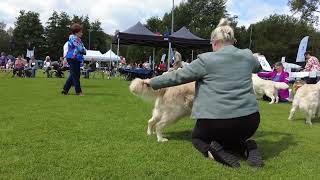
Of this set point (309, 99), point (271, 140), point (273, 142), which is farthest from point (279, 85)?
point (273, 142)

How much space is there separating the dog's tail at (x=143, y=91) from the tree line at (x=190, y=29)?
210 feet

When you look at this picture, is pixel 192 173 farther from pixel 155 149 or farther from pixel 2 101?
pixel 2 101

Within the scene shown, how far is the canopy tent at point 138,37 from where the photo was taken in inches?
941

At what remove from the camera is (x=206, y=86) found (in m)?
4.77

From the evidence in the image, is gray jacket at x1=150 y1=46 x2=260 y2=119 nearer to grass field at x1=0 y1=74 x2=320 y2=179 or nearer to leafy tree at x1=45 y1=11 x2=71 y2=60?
grass field at x1=0 y1=74 x2=320 y2=179

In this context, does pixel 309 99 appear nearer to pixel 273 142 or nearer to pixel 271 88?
pixel 273 142

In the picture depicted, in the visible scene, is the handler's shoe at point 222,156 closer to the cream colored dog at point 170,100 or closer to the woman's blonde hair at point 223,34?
the cream colored dog at point 170,100

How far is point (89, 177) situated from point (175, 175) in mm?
771

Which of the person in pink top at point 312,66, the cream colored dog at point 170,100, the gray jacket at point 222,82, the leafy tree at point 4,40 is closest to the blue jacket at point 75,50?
the cream colored dog at point 170,100

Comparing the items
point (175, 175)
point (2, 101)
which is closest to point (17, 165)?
point (175, 175)

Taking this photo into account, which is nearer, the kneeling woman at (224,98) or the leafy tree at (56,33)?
the kneeling woman at (224,98)

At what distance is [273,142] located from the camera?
5.89 meters

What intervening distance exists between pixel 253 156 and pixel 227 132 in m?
0.36

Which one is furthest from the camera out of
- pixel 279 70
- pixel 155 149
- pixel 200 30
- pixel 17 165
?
pixel 200 30
